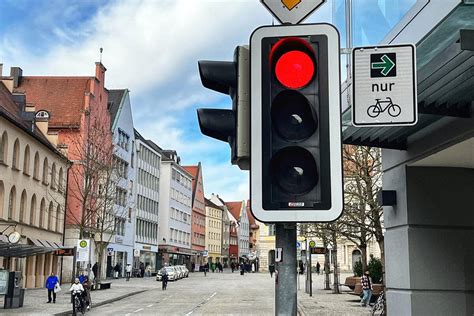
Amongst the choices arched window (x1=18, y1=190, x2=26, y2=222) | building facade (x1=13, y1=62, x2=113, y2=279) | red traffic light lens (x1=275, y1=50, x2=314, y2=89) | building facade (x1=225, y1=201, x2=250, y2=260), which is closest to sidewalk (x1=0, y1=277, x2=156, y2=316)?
arched window (x1=18, y1=190, x2=26, y2=222)

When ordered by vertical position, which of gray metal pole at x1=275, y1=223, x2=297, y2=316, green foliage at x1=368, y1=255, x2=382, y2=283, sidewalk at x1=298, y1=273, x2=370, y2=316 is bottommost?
sidewalk at x1=298, y1=273, x2=370, y2=316

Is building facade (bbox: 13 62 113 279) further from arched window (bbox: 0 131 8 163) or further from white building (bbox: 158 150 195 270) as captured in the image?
white building (bbox: 158 150 195 270)

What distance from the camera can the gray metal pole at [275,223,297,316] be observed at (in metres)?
3.32

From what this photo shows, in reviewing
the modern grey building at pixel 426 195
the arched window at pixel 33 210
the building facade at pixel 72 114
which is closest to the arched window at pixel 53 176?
the building facade at pixel 72 114

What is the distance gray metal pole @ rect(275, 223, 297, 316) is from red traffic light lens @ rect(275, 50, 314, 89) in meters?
0.78

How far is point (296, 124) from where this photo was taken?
3.48 m

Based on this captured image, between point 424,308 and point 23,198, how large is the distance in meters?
37.2

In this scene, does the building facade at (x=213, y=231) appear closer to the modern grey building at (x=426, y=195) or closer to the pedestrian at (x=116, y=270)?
the pedestrian at (x=116, y=270)

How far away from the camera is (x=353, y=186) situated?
2433 centimetres

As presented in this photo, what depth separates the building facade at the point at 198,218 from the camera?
114 metres

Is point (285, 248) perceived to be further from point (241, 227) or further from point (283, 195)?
point (241, 227)

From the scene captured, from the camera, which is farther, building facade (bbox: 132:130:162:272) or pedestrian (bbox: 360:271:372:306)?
building facade (bbox: 132:130:162:272)

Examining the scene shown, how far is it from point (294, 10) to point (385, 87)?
104 centimetres

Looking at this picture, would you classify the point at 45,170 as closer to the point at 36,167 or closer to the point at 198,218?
the point at 36,167
